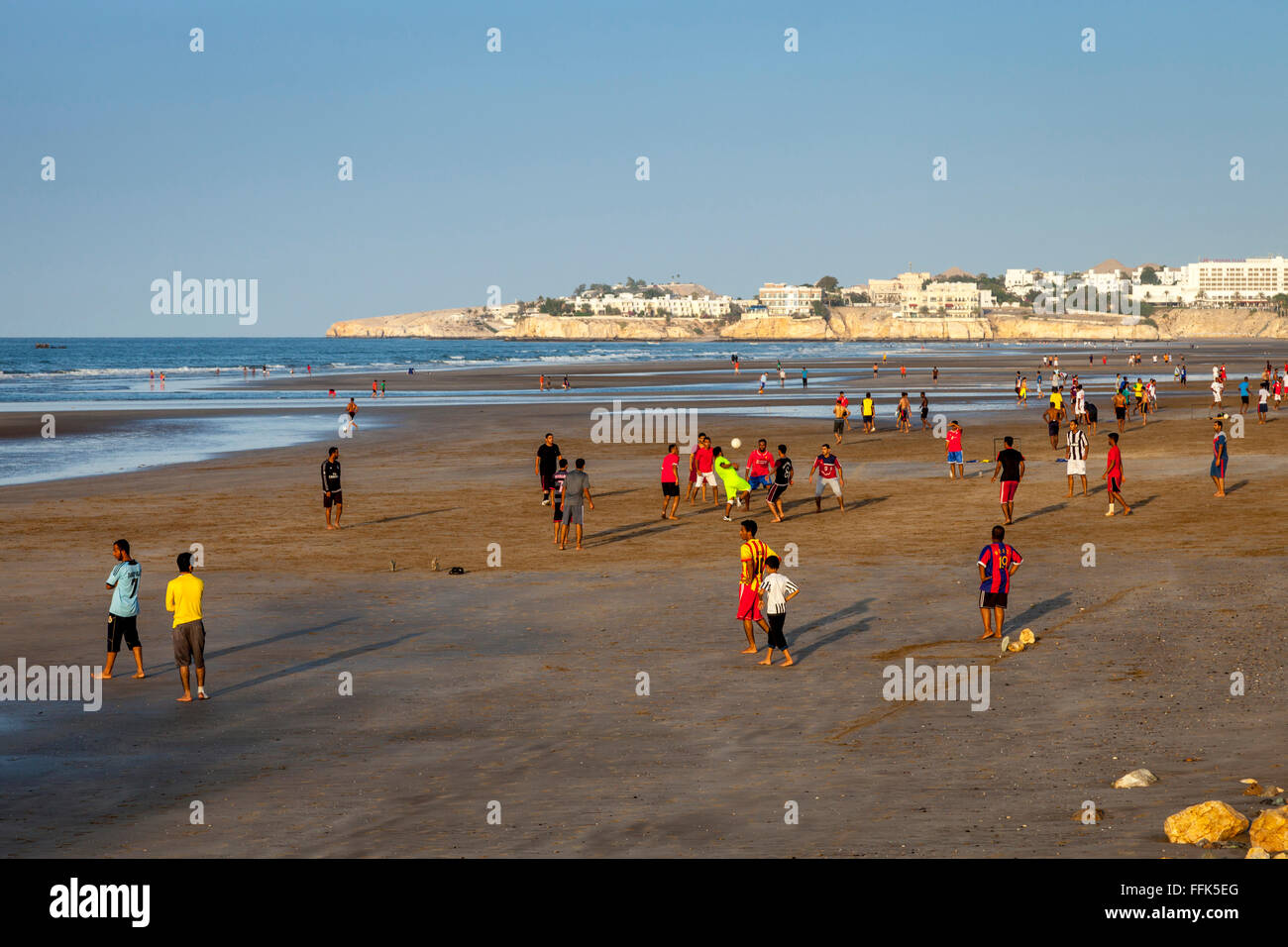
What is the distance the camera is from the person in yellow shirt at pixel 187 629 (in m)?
13.6

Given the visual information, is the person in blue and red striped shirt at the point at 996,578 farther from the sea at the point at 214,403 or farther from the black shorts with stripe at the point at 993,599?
the sea at the point at 214,403

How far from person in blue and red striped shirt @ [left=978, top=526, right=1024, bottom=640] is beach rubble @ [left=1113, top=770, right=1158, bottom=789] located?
17.3 feet

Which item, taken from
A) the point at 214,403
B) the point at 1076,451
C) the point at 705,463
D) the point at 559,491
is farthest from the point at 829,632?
the point at 214,403

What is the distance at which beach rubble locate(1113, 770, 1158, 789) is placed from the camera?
33.4ft

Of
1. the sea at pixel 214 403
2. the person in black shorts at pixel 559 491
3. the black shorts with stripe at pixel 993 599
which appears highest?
the sea at pixel 214 403

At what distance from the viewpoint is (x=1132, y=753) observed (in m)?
11.2

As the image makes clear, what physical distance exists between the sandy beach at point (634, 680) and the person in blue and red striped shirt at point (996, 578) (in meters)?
0.43

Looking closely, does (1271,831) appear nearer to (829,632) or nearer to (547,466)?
(829,632)

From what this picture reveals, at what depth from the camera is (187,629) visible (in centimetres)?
1364

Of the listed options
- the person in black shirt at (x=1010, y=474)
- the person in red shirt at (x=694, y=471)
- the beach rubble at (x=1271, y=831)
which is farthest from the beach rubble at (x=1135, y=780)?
the person in red shirt at (x=694, y=471)

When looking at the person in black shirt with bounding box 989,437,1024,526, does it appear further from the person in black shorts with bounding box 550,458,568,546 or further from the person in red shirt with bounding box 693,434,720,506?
the person in black shorts with bounding box 550,458,568,546

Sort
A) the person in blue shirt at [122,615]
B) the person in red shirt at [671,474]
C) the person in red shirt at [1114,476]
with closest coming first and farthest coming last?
the person in blue shirt at [122,615]
the person in red shirt at [1114,476]
the person in red shirt at [671,474]
